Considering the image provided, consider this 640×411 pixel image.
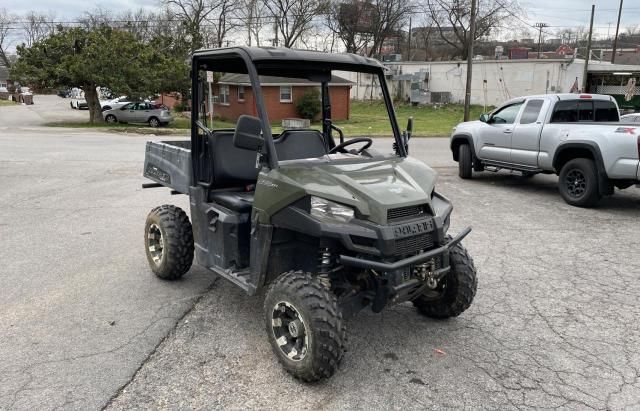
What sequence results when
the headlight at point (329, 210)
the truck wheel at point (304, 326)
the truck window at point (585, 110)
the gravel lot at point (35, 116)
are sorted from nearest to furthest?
the truck wheel at point (304, 326)
the headlight at point (329, 210)
the truck window at point (585, 110)
the gravel lot at point (35, 116)

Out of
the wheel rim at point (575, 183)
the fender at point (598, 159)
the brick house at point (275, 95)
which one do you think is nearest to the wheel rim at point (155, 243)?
the brick house at point (275, 95)

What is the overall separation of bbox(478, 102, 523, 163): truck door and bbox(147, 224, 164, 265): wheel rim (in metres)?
7.62

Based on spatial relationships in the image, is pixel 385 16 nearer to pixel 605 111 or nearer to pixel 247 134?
pixel 605 111

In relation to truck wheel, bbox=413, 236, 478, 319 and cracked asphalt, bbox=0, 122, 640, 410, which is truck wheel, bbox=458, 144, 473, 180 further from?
truck wheel, bbox=413, 236, 478, 319

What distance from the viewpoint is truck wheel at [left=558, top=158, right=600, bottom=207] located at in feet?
28.9

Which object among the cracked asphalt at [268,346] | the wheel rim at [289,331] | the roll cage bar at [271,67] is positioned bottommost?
the cracked asphalt at [268,346]

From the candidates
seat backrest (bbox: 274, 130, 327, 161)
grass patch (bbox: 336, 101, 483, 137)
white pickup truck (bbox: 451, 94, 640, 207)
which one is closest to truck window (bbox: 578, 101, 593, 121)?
white pickup truck (bbox: 451, 94, 640, 207)

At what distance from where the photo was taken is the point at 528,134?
32.8 feet

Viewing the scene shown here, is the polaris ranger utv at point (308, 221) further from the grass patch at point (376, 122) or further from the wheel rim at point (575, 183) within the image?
the grass patch at point (376, 122)

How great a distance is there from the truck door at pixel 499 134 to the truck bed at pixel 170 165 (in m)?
7.08

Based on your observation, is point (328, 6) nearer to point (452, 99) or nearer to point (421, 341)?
point (452, 99)

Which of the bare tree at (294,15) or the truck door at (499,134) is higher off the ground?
the bare tree at (294,15)

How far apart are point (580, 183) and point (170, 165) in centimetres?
730

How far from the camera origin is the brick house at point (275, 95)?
5.22m
